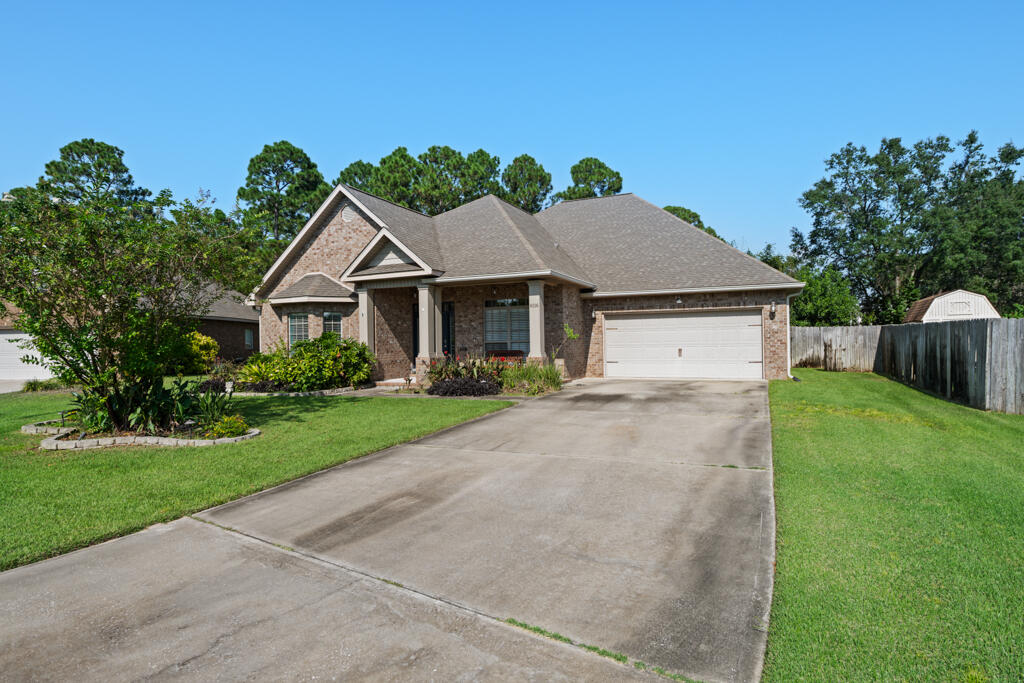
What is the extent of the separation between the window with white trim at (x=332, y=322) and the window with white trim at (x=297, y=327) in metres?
0.64

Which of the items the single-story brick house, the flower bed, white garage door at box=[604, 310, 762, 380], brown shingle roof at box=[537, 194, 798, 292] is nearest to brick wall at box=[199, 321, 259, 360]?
the single-story brick house

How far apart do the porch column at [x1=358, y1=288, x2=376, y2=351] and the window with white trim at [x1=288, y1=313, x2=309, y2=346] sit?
8.18ft

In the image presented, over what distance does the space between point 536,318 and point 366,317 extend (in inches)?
223

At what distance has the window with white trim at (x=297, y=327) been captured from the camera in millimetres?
18391

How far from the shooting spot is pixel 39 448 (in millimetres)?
8523

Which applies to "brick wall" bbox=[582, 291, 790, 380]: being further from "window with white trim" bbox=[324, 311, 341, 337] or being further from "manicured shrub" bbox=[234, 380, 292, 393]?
"manicured shrub" bbox=[234, 380, 292, 393]

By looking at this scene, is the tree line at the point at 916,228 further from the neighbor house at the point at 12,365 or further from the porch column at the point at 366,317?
the neighbor house at the point at 12,365

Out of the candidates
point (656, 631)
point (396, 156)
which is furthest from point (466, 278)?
point (396, 156)

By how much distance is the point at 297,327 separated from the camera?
1850 centimetres

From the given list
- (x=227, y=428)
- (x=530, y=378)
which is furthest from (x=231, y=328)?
(x=227, y=428)

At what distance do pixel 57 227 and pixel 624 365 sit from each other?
49.9ft

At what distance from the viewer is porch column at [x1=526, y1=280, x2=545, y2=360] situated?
50.3 ft

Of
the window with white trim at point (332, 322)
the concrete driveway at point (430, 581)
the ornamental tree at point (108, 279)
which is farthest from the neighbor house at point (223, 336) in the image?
the concrete driveway at point (430, 581)

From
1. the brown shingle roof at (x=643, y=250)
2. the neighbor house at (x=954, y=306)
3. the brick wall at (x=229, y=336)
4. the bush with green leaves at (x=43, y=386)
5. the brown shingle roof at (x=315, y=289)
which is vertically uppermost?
the brown shingle roof at (x=643, y=250)
